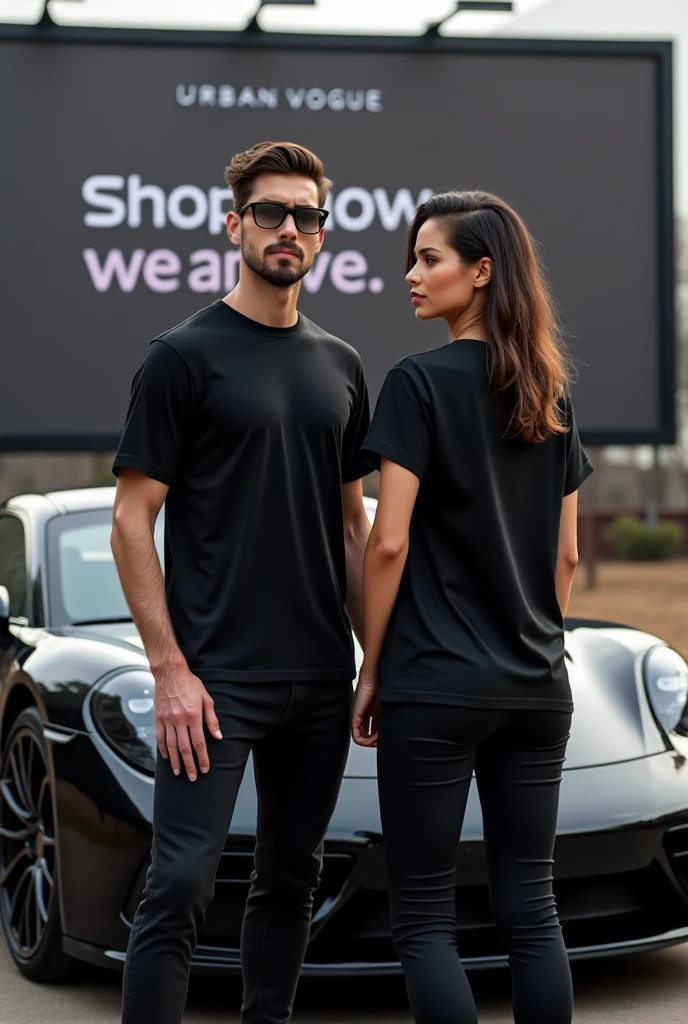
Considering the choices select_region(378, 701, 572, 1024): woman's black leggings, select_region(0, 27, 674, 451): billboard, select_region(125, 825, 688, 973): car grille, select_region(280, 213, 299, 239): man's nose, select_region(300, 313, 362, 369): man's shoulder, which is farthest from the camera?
select_region(0, 27, 674, 451): billboard

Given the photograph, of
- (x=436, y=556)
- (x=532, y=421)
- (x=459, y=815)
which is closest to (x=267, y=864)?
(x=459, y=815)

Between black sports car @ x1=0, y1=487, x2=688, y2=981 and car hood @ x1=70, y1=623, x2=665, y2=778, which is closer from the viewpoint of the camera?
black sports car @ x1=0, y1=487, x2=688, y2=981

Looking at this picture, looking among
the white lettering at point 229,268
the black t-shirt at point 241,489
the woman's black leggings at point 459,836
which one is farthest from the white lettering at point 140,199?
the woman's black leggings at point 459,836

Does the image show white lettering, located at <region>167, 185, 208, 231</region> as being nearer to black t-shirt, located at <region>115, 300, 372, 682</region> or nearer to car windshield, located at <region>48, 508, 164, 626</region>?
car windshield, located at <region>48, 508, 164, 626</region>

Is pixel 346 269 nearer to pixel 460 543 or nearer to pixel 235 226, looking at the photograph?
pixel 235 226

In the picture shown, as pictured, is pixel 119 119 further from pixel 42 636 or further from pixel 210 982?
pixel 210 982

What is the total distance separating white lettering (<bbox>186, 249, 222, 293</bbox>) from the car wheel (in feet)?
16.0

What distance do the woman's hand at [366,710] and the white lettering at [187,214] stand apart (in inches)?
261

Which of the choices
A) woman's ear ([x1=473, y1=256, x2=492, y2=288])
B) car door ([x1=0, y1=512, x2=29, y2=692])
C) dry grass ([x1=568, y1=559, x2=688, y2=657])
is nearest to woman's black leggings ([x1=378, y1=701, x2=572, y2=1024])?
woman's ear ([x1=473, y1=256, x2=492, y2=288])

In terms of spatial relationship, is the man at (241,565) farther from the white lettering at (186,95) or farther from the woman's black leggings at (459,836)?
the white lettering at (186,95)

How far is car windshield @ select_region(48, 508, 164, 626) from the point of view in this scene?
15.9 feet

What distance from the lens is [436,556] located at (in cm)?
273

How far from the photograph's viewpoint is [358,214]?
9305 mm

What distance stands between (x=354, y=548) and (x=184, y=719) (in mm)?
550
